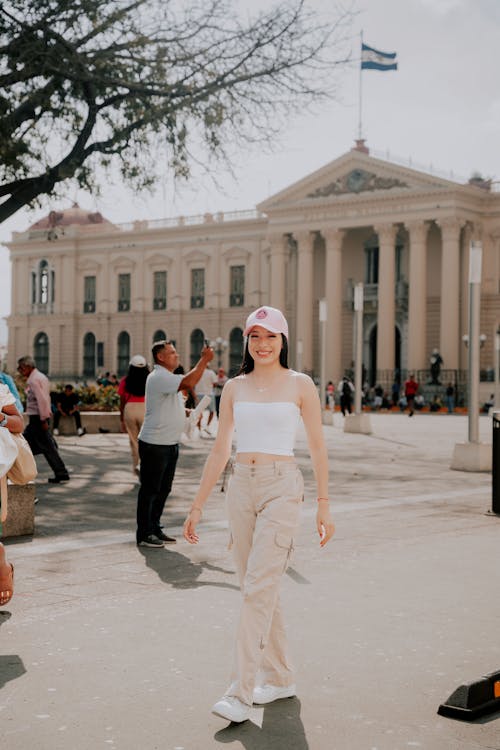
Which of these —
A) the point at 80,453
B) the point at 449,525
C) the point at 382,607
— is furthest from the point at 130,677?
the point at 80,453

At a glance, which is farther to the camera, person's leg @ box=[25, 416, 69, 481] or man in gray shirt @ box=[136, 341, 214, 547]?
person's leg @ box=[25, 416, 69, 481]

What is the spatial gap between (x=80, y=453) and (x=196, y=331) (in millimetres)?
49593

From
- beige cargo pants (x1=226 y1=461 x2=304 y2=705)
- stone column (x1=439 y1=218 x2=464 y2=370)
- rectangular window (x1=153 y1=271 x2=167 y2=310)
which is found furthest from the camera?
rectangular window (x1=153 y1=271 x2=167 y2=310)

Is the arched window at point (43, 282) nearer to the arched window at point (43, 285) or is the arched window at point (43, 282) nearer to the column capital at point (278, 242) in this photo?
the arched window at point (43, 285)

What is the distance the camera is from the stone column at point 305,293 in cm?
5859

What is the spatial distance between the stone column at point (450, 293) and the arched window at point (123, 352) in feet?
81.6

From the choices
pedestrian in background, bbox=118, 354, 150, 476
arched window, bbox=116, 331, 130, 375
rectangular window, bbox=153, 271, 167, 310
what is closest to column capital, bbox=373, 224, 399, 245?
rectangular window, bbox=153, 271, 167, 310

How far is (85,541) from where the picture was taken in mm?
8773

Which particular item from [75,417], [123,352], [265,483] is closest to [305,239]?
[123,352]

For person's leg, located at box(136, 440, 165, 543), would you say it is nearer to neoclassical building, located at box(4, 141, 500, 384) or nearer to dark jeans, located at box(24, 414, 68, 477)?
dark jeans, located at box(24, 414, 68, 477)

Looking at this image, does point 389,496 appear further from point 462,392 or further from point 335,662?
point 462,392

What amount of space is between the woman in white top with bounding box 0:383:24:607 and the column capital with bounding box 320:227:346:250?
52.3m

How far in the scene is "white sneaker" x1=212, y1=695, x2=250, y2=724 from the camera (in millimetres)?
4117

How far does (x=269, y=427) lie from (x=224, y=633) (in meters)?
1.60
